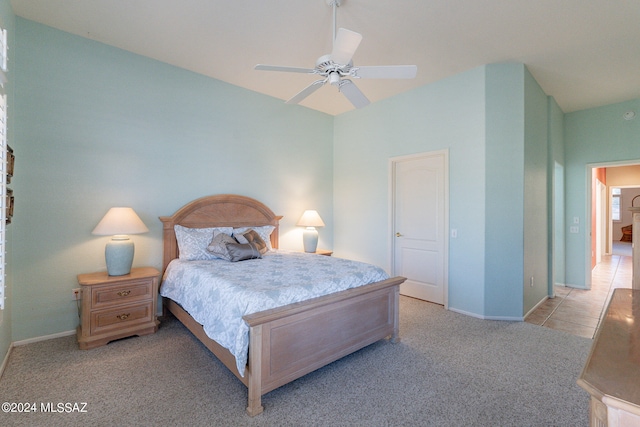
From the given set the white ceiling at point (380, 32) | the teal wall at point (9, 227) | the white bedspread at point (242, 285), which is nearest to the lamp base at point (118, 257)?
the white bedspread at point (242, 285)

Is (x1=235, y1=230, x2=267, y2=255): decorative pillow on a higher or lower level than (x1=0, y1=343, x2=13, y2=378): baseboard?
higher

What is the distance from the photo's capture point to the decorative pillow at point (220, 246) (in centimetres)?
340

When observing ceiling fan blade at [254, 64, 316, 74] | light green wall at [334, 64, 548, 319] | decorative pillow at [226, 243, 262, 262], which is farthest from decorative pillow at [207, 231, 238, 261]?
light green wall at [334, 64, 548, 319]

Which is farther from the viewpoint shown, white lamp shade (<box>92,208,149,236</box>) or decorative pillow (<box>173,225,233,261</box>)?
decorative pillow (<box>173,225,233,261</box>)

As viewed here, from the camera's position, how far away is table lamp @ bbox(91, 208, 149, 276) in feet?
9.45

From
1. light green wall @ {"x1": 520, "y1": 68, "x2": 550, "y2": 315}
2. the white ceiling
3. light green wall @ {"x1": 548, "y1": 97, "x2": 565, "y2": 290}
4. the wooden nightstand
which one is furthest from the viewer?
light green wall @ {"x1": 548, "y1": 97, "x2": 565, "y2": 290}

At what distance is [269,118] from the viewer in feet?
14.9

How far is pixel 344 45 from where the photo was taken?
2.02 meters

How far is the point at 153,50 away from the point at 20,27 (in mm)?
1076

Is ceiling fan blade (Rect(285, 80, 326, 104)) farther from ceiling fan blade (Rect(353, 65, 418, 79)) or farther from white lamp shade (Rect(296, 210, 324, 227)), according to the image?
white lamp shade (Rect(296, 210, 324, 227))

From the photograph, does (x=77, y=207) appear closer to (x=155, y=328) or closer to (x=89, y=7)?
(x=155, y=328)

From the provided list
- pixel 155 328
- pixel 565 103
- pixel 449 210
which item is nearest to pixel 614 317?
pixel 449 210

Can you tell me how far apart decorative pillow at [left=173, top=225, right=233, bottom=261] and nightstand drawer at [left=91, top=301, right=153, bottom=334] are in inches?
24.8

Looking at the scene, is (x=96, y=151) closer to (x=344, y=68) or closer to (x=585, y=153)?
(x=344, y=68)
